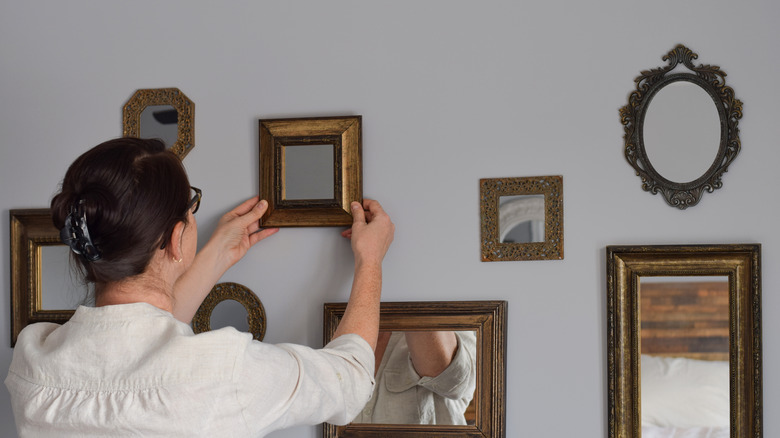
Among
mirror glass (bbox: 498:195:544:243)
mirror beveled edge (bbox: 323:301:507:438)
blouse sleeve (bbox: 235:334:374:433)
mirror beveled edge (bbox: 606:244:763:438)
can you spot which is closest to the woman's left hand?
mirror beveled edge (bbox: 323:301:507:438)

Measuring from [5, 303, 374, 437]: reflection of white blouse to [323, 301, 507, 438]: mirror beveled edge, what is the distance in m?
0.46

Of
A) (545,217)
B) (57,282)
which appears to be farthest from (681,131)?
(57,282)

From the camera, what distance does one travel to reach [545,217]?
1717 millimetres

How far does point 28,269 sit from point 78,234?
914mm

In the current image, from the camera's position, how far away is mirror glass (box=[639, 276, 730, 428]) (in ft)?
5.31

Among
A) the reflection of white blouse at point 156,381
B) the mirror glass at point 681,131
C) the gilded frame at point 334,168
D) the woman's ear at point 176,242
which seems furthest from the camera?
the gilded frame at point 334,168

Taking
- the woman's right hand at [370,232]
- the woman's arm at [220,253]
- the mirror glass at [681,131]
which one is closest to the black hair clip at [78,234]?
the woman's arm at [220,253]

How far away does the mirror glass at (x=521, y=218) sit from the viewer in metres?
1.72

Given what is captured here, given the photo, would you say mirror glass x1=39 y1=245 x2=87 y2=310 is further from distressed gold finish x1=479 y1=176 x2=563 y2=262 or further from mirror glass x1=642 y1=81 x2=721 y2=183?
mirror glass x1=642 y1=81 x2=721 y2=183

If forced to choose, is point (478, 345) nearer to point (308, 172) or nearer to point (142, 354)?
point (308, 172)

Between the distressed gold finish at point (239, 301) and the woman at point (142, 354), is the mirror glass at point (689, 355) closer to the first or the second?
the woman at point (142, 354)

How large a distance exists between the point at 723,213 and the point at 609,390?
1.61 feet

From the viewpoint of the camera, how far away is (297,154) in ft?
6.00

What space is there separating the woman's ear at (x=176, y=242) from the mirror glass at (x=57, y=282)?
2.59 ft
